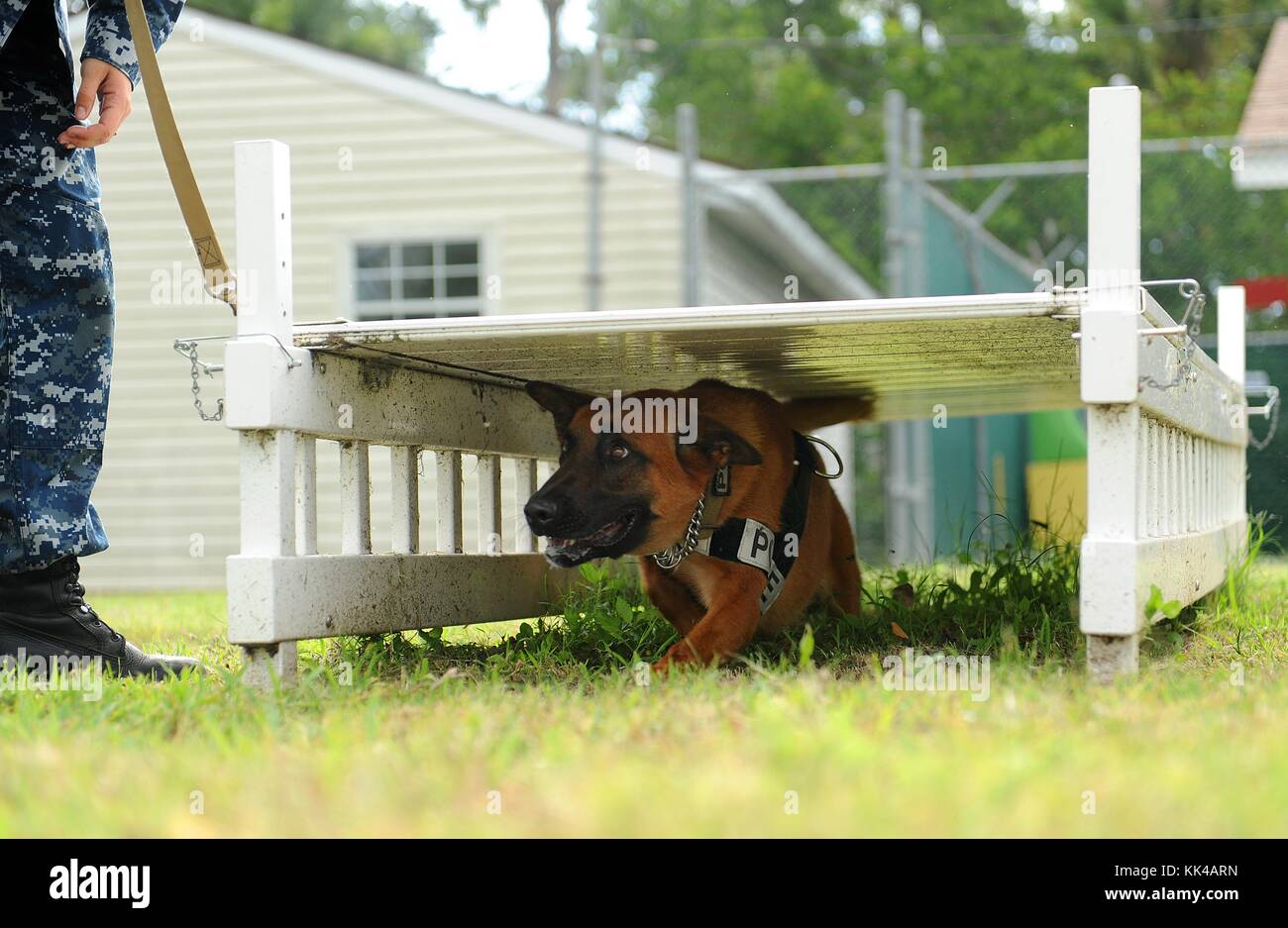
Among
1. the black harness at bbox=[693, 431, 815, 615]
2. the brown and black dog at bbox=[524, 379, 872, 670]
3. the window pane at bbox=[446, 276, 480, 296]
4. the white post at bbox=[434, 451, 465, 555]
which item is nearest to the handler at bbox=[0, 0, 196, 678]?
the white post at bbox=[434, 451, 465, 555]

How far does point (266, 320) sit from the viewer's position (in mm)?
3035

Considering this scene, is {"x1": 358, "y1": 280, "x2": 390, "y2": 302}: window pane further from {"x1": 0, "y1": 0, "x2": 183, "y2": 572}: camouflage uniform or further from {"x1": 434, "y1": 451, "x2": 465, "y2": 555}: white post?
{"x1": 0, "y1": 0, "x2": 183, "y2": 572}: camouflage uniform

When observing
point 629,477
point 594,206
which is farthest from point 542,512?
point 594,206

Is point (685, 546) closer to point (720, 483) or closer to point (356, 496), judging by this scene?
point (720, 483)

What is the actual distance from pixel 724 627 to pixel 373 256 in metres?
8.33

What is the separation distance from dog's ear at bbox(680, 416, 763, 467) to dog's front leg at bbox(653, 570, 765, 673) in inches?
10.4

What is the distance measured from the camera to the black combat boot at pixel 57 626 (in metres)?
3.15

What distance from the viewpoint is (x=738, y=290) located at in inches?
453

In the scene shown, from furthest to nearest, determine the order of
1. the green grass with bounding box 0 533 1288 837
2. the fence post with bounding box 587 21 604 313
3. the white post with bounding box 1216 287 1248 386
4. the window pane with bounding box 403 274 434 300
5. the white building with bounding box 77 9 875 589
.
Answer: the window pane with bounding box 403 274 434 300 < the white building with bounding box 77 9 875 589 < the fence post with bounding box 587 21 604 313 < the white post with bounding box 1216 287 1248 386 < the green grass with bounding box 0 533 1288 837

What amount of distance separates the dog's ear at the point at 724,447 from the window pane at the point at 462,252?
25.7 feet

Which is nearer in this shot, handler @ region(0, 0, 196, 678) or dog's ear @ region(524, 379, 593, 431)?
handler @ region(0, 0, 196, 678)

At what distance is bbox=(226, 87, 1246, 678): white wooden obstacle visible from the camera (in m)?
2.78

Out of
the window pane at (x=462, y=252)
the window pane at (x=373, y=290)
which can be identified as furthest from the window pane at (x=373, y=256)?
the window pane at (x=462, y=252)
